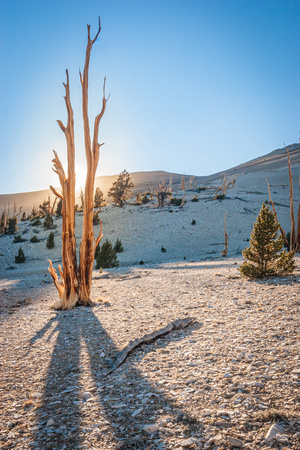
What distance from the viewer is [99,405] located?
2680 millimetres

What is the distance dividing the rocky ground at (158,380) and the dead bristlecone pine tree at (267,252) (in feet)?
7.28

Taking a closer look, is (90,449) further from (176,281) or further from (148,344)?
(176,281)

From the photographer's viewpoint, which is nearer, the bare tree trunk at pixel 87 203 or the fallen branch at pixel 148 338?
the fallen branch at pixel 148 338

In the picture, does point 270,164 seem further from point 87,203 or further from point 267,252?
point 87,203

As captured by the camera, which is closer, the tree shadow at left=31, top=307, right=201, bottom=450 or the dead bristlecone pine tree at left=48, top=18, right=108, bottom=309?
the tree shadow at left=31, top=307, right=201, bottom=450

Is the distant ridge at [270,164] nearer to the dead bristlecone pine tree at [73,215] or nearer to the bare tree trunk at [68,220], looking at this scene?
the dead bristlecone pine tree at [73,215]

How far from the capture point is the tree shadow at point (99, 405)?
2.20 m

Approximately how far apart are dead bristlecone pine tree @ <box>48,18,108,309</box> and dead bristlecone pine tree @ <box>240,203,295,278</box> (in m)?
4.78

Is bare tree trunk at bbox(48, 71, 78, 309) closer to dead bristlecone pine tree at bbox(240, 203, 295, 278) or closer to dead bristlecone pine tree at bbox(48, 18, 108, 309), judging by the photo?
dead bristlecone pine tree at bbox(48, 18, 108, 309)

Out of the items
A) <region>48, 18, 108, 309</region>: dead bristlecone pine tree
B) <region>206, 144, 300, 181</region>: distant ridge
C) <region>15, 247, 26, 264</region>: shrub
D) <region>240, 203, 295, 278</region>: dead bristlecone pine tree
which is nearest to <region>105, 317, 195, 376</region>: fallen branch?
<region>48, 18, 108, 309</region>: dead bristlecone pine tree

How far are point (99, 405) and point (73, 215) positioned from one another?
5.25m

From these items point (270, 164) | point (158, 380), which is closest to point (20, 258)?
point (158, 380)

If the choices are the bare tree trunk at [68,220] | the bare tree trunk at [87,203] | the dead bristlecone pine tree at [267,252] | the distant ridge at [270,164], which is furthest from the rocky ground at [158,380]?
the distant ridge at [270,164]

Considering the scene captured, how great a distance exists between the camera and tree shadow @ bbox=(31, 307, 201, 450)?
86.7 inches
